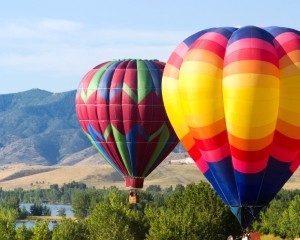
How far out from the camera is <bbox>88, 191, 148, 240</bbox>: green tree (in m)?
92.2

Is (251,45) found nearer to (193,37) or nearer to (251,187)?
(193,37)

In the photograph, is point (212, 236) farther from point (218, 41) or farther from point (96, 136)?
point (218, 41)

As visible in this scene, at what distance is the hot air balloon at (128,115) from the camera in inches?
3127

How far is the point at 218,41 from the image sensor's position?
181ft

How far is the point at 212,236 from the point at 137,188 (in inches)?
403

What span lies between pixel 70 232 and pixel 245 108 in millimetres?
47315

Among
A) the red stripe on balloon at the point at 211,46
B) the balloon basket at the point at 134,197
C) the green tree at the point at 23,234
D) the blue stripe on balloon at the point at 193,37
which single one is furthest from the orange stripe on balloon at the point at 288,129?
the green tree at the point at 23,234

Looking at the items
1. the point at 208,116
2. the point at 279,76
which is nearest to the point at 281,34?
the point at 279,76

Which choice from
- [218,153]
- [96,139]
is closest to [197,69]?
[218,153]

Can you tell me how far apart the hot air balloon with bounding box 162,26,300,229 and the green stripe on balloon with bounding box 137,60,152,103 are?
24.0 meters

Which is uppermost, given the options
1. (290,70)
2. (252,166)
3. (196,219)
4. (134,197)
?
(290,70)

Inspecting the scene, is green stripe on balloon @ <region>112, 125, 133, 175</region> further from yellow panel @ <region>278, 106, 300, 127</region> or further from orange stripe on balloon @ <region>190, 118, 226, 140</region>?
yellow panel @ <region>278, 106, 300, 127</region>

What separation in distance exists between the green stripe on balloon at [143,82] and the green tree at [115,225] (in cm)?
1922

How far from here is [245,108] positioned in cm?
5206
